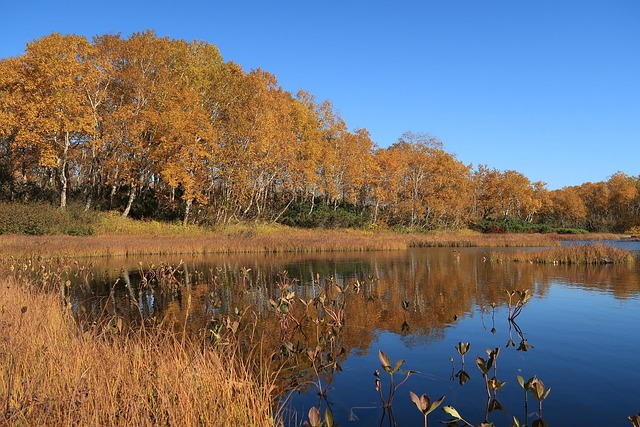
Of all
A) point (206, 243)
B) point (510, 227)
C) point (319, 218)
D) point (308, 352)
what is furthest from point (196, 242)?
point (510, 227)

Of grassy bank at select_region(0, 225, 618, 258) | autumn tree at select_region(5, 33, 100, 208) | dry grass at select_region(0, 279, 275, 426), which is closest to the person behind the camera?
dry grass at select_region(0, 279, 275, 426)

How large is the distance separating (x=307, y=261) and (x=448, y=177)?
43917 millimetres

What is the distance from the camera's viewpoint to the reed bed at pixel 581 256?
94.6 ft

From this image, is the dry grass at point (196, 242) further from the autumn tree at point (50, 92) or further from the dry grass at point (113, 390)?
the dry grass at point (113, 390)

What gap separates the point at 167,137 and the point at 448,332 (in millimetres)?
33954

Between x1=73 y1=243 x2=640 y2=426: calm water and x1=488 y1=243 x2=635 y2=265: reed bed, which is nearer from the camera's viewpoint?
x1=73 y1=243 x2=640 y2=426: calm water

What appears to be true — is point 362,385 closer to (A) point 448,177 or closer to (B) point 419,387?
(B) point 419,387

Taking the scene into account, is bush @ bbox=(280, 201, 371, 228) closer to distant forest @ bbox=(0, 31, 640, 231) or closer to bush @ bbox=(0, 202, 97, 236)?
distant forest @ bbox=(0, 31, 640, 231)

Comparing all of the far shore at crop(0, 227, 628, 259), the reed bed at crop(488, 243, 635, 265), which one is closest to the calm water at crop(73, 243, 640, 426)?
the reed bed at crop(488, 243, 635, 265)

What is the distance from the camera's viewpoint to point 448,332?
12.0 meters

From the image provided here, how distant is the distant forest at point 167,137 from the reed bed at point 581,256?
79.1 ft

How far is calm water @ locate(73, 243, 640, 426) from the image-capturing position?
7523 mm

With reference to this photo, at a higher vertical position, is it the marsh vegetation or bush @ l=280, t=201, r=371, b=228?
bush @ l=280, t=201, r=371, b=228

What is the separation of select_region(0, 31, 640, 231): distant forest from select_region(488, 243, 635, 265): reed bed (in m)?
24.1
